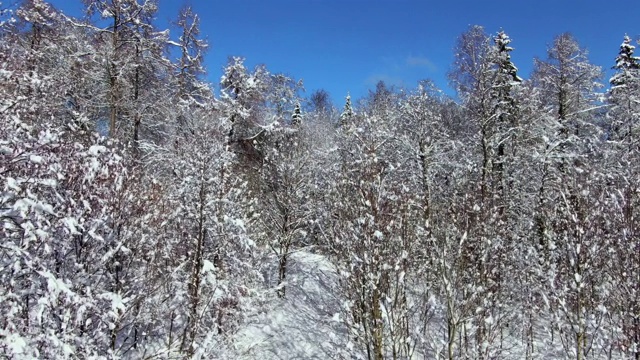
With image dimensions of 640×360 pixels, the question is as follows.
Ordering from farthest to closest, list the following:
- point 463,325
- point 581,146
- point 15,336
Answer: point 581,146, point 463,325, point 15,336

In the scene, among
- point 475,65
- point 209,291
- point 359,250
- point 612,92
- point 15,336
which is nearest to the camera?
point 15,336

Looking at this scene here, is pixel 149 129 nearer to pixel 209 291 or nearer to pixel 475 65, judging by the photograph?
pixel 209 291

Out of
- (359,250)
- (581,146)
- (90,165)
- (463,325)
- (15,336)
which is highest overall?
(581,146)

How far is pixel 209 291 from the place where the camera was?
1109 cm

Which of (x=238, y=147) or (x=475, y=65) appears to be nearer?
(x=475, y=65)

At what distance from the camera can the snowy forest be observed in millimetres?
7297

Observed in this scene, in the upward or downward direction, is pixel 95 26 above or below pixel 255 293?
above

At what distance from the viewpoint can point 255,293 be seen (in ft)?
46.3

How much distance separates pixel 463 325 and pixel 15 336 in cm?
776

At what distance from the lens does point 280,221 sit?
59.7 ft

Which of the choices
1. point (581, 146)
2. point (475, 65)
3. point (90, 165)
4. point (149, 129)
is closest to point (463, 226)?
point (90, 165)

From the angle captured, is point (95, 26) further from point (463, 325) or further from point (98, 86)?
point (463, 325)

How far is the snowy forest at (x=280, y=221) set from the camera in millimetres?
7297

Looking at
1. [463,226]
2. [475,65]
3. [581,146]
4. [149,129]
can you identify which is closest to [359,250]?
[463,226]
